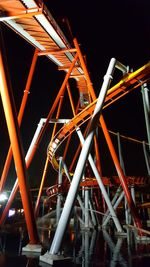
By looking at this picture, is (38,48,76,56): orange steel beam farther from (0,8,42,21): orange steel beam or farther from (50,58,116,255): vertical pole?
(50,58,116,255): vertical pole

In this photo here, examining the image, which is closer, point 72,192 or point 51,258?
point 51,258

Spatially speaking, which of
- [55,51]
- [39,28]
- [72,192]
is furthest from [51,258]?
[55,51]

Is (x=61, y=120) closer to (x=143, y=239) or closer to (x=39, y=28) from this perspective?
(x=39, y=28)

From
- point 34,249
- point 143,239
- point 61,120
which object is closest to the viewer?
point 34,249

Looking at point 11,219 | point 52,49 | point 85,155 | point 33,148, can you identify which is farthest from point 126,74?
point 11,219

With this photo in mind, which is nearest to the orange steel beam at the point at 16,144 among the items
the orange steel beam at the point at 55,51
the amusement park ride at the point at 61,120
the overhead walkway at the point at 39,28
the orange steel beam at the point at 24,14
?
the amusement park ride at the point at 61,120

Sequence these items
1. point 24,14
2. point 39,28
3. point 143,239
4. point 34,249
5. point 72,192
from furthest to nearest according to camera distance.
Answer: point 39,28 < point 143,239 < point 24,14 < point 34,249 < point 72,192

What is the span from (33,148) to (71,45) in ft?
20.6

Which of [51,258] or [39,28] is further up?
[39,28]

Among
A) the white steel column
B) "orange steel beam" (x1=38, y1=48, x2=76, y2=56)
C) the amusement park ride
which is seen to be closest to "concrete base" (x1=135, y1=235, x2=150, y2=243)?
the amusement park ride

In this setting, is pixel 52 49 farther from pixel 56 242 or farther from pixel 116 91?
pixel 56 242

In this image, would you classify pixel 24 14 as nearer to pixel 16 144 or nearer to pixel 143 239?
pixel 16 144

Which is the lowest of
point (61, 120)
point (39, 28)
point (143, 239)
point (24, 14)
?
point (143, 239)

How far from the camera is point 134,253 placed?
6.75 metres
